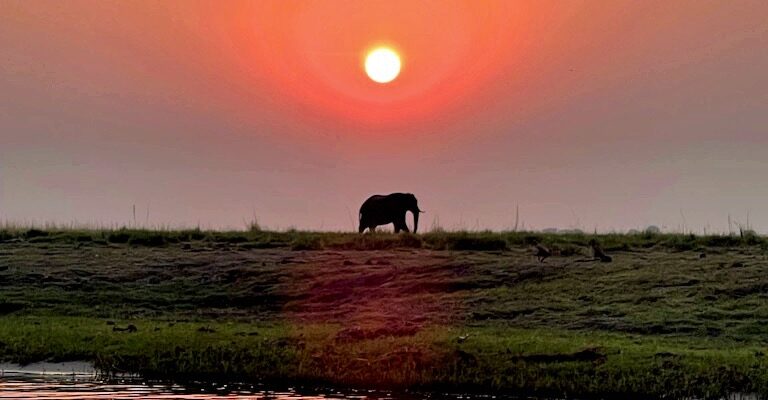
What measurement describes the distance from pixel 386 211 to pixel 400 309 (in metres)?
19.0

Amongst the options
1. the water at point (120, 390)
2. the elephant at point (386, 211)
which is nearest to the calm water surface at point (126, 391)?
the water at point (120, 390)

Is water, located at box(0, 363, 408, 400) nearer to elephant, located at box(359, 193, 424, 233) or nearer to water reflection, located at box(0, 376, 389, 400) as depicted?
water reflection, located at box(0, 376, 389, 400)

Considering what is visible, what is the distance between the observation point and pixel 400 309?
24297 mm

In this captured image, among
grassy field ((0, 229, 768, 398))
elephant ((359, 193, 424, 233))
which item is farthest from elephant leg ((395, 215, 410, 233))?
grassy field ((0, 229, 768, 398))

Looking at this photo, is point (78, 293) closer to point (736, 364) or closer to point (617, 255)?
point (617, 255)

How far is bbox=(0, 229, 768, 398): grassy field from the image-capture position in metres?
17.9

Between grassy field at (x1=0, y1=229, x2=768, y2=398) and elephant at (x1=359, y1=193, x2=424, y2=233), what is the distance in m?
7.94

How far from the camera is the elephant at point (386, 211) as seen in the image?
43156 mm

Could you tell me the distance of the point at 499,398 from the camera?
669 inches

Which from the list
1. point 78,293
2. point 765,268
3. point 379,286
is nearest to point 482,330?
point 379,286

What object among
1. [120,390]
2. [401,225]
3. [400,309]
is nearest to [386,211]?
[401,225]

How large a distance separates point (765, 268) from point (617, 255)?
4456 mm

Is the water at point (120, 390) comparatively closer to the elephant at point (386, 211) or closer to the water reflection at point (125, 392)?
the water reflection at point (125, 392)

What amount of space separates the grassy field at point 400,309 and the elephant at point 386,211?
7936mm
